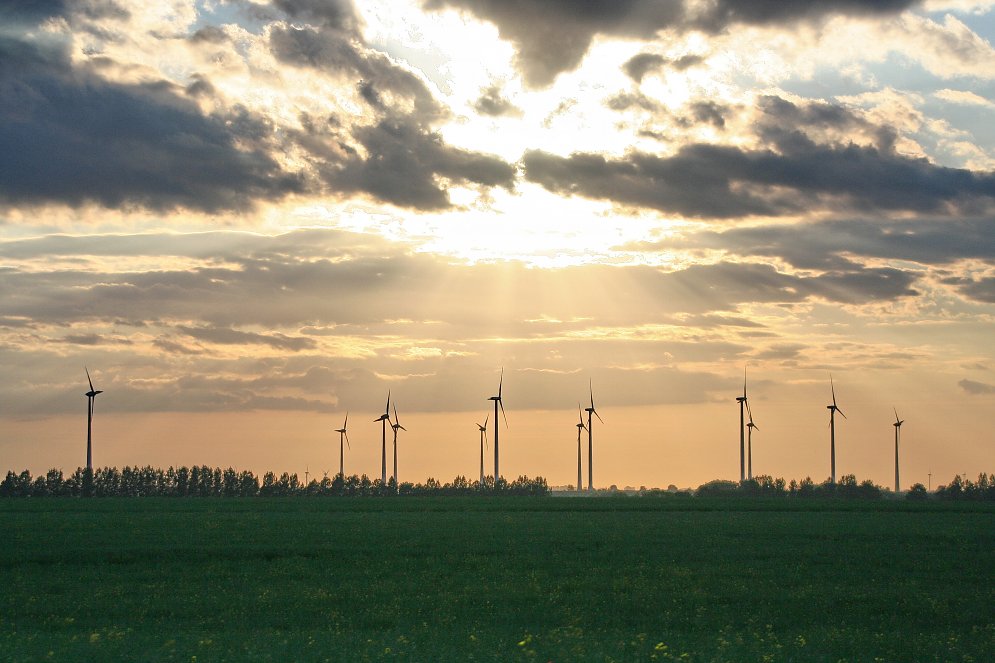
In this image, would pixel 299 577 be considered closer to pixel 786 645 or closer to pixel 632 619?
pixel 632 619

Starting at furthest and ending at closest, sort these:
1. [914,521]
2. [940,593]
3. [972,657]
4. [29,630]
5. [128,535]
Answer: [914,521]
[128,535]
[940,593]
[29,630]
[972,657]

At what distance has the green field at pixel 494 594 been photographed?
3325 cm

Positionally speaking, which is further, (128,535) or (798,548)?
(128,535)

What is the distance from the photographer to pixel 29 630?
37.3m

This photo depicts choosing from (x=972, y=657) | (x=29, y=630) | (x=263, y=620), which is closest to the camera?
(x=972, y=657)

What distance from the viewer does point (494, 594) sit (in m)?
46.7

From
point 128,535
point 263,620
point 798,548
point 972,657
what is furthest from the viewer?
point 128,535

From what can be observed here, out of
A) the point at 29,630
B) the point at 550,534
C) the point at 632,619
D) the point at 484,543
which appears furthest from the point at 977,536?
the point at 29,630

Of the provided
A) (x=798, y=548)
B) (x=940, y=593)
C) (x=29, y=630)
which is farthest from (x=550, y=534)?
(x=29, y=630)

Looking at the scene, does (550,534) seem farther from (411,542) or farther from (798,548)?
(798,548)

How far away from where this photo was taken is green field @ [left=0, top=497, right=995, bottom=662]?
33.2m

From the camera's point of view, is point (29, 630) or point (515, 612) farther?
point (515, 612)

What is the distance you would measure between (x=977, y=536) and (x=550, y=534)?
33.2m

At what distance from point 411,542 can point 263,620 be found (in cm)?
3148
